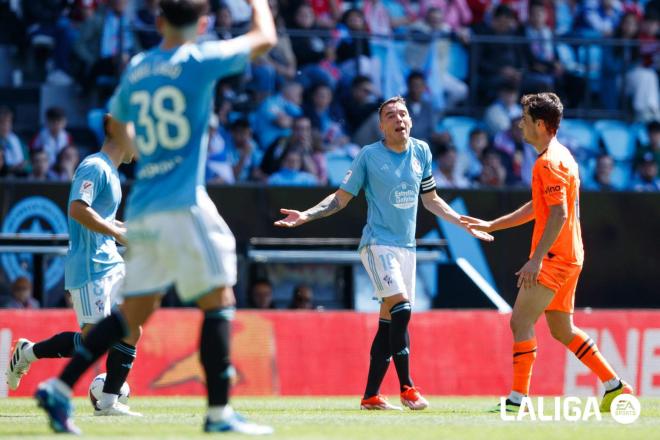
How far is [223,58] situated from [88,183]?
2.56 metres

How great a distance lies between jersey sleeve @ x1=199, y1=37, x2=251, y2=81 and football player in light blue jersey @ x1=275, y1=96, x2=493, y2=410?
326 cm

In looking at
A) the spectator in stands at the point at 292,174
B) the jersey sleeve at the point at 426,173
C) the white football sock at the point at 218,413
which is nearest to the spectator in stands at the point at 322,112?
the spectator in stands at the point at 292,174

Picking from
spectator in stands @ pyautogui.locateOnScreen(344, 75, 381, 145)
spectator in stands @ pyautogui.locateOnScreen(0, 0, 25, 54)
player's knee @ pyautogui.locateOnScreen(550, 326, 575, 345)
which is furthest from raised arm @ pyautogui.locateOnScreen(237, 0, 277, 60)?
spectator in stands @ pyautogui.locateOnScreen(0, 0, 25, 54)

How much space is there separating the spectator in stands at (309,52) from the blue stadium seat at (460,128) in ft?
5.84

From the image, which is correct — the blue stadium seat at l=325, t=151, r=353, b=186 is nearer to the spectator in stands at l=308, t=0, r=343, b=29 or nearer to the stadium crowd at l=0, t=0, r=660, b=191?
the stadium crowd at l=0, t=0, r=660, b=191

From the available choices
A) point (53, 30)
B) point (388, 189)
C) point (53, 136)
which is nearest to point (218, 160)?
point (53, 136)

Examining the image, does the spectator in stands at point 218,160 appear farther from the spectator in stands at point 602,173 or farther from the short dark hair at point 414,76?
→ the spectator in stands at point 602,173

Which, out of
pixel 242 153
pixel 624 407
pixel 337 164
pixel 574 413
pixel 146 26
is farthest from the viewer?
pixel 337 164

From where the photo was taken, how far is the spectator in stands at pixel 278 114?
687 inches

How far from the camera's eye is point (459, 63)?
63.3ft

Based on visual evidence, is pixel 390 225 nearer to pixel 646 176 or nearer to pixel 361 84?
pixel 361 84

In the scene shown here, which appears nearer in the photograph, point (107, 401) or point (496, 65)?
point (107, 401)

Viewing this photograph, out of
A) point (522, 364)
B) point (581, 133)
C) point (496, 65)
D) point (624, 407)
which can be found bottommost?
point (624, 407)

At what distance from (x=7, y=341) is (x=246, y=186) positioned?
3.77 metres
